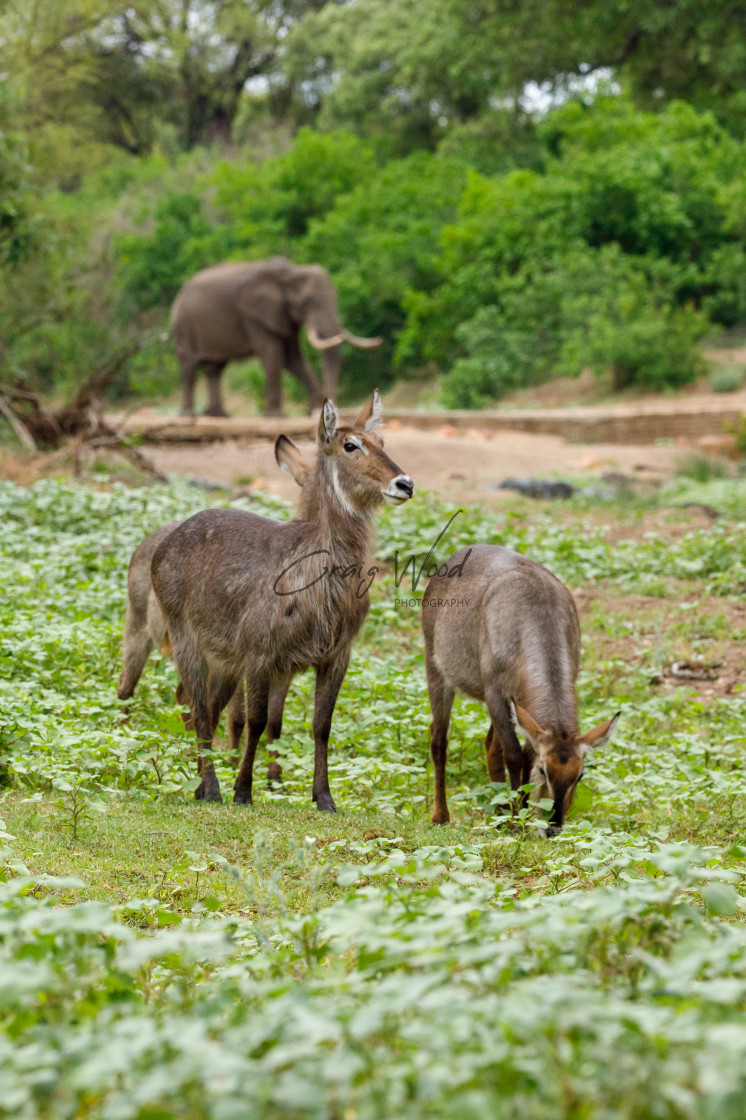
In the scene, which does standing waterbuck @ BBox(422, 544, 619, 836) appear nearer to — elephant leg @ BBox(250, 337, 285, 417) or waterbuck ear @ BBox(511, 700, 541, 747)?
waterbuck ear @ BBox(511, 700, 541, 747)

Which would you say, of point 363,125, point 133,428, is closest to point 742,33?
point 363,125

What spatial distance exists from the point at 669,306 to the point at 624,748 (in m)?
16.7

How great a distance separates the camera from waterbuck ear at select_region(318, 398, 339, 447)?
5.56 meters

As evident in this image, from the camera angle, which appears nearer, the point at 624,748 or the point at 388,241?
the point at 624,748

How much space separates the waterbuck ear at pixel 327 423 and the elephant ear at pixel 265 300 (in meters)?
14.3

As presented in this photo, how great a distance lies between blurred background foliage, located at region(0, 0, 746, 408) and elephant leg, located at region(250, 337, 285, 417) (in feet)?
10.9

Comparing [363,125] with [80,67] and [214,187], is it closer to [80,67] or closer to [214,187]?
[214,187]

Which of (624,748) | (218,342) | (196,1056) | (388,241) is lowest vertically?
(624,748)

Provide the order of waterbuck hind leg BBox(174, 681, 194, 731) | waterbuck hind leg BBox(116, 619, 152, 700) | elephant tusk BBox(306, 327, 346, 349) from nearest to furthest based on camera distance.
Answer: waterbuck hind leg BBox(174, 681, 194, 731) → waterbuck hind leg BBox(116, 619, 152, 700) → elephant tusk BBox(306, 327, 346, 349)

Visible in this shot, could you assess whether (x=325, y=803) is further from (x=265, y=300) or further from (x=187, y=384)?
(x=187, y=384)

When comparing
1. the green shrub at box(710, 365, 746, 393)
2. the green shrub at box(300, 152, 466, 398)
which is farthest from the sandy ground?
the green shrub at box(300, 152, 466, 398)

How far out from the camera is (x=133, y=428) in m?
16.2

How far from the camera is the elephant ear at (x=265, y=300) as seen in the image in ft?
64.4

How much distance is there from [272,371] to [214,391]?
1383 mm
